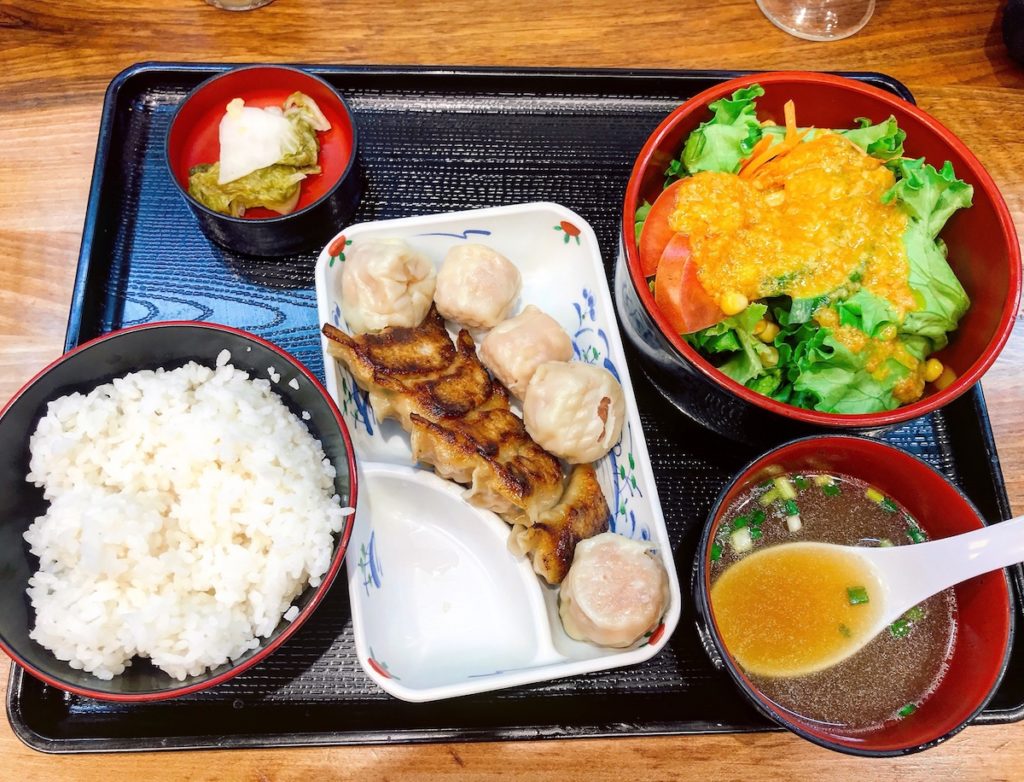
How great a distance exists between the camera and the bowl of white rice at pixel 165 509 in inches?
61.6

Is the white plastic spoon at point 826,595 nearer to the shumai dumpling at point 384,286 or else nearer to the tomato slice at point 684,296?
the tomato slice at point 684,296

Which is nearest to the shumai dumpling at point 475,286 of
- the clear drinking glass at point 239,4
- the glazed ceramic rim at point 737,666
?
the glazed ceramic rim at point 737,666

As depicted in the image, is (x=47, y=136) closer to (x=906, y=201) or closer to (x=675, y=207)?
(x=675, y=207)

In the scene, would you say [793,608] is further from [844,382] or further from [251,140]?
[251,140]

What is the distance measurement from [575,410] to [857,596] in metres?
0.79

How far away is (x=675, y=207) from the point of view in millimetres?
1854

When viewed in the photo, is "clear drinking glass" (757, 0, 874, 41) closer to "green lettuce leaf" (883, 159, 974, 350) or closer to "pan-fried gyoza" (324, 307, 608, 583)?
"green lettuce leaf" (883, 159, 974, 350)

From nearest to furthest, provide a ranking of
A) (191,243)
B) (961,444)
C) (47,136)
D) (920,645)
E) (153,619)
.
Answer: (153,619)
(920,645)
(961,444)
(191,243)
(47,136)

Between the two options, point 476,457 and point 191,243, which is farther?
point 191,243

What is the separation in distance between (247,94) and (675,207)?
1377 mm

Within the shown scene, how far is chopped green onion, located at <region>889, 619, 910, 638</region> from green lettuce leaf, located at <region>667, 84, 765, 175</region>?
3.86 ft

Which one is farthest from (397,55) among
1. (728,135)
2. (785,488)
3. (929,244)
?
(785,488)

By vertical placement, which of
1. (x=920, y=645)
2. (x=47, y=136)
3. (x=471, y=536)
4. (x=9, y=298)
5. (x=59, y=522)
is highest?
(x=47, y=136)

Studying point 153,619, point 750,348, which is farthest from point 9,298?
point 750,348
